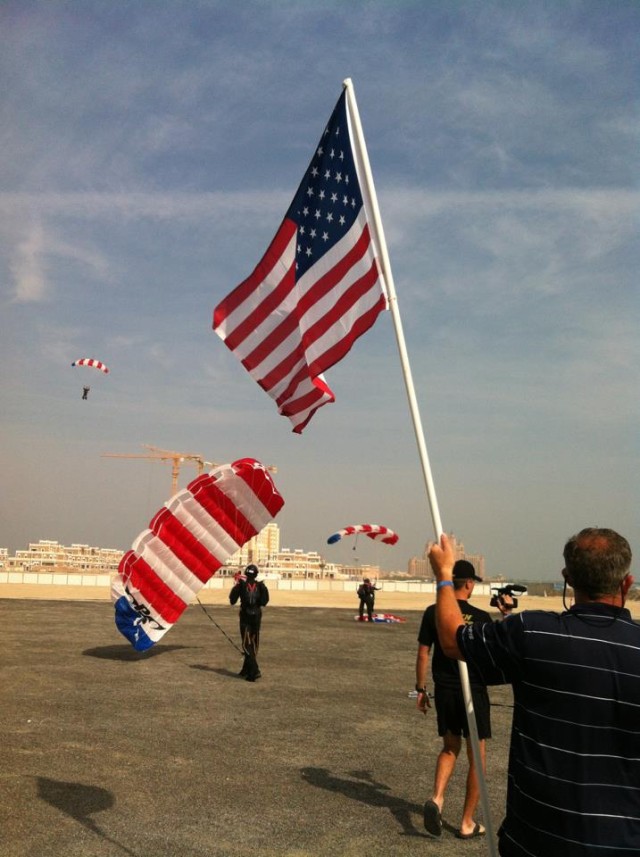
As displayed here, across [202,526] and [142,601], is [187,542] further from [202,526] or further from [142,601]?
[142,601]

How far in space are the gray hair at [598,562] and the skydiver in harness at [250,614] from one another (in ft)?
35.2

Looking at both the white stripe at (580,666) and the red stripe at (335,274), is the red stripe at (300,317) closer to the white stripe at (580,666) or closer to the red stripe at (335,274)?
the red stripe at (335,274)

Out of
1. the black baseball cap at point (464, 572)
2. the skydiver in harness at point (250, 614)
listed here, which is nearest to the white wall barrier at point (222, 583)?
the skydiver in harness at point (250, 614)

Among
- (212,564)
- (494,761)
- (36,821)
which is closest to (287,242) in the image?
(36,821)

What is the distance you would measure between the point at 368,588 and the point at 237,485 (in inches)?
578

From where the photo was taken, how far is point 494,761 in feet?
28.0

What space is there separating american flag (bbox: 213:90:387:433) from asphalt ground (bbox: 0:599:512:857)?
3.40 meters

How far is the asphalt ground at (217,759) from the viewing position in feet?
19.3

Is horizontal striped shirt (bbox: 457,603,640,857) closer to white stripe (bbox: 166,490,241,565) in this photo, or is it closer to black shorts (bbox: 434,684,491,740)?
black shorts (bbox: 434,684,491,740)

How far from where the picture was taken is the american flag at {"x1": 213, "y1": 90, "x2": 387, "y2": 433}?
5695 millimetres

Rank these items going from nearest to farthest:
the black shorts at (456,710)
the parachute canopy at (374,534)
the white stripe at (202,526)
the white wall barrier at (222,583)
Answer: the black shorts at (456,710) < the white stripe at (202,526) < the parachute canopy at (374,534) < the white wall barrier at (222,583)

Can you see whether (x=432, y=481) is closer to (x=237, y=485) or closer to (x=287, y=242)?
(x=287, y=242)

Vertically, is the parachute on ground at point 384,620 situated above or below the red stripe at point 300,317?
below

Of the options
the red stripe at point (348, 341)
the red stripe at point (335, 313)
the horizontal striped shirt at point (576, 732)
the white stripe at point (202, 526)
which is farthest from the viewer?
the white stripe at point (202, 526)
